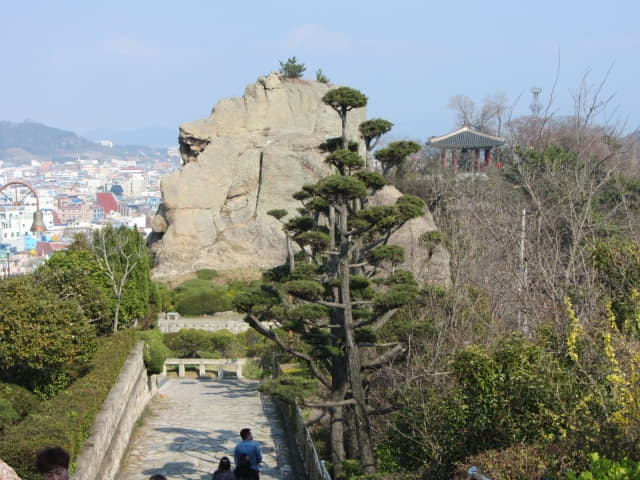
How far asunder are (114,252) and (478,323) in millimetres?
11525

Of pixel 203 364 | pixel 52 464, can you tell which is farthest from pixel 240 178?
pixel 52 464

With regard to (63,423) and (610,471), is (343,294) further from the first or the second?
(610,471)

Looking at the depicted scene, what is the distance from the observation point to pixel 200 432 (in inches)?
565

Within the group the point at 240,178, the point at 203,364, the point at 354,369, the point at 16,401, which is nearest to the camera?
the point at 16,401

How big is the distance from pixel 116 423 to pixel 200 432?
2.69m

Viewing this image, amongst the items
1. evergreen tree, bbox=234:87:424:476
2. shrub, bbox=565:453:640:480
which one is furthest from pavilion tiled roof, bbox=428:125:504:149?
shrub, bbox=565:453:640:480

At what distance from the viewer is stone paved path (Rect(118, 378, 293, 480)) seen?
39.5 ft

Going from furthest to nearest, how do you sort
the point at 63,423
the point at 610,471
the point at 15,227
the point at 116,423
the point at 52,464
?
the point at 15,227, the point at 116,423, the point at 63,423, the point at 52,464, the point at 610,471

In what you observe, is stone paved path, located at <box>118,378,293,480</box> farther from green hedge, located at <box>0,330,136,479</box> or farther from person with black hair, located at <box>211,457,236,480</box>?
person with black hair, located at <box>211,457,236,480</box>

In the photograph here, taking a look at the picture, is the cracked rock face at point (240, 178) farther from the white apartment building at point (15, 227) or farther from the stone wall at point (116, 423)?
the white apartment building at point (15, 227)

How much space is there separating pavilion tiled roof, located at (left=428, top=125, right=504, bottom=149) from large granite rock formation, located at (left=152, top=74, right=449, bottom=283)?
4385mm

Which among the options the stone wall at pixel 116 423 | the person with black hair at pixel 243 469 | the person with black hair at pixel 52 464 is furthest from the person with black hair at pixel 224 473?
the person with black hair at pixel 52 464

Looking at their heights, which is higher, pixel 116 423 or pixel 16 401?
pixel 16 401

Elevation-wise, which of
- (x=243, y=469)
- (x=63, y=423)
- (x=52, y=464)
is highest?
(x=52, y=464)
